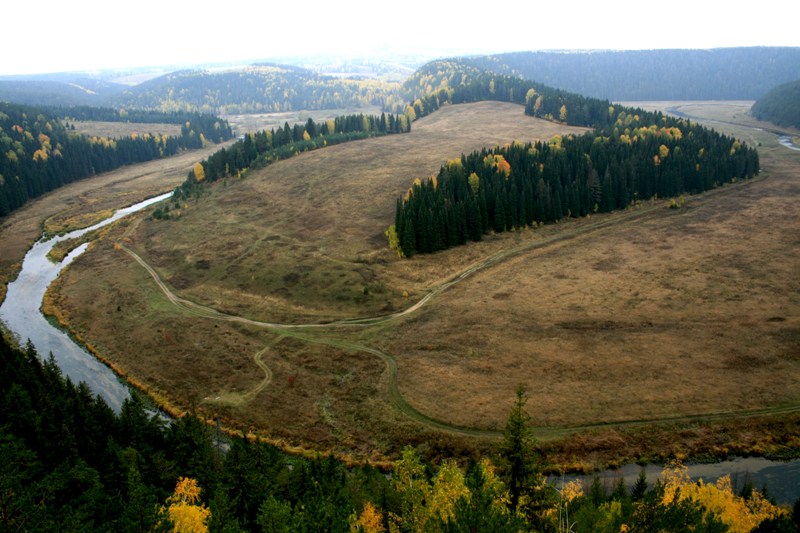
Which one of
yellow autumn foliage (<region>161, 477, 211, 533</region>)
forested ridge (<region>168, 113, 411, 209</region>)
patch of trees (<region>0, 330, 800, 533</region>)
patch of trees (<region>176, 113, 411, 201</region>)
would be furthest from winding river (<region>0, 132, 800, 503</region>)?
yellow autumn foliage (<region>161, 477, 211, 533</region>)

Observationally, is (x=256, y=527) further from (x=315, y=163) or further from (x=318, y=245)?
(x=315, y=163)

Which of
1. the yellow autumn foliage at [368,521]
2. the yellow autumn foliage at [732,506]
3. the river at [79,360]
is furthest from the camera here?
the river at [79,360]

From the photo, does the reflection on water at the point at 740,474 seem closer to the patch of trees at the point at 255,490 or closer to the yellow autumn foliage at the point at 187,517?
the patch of trees at the point at 255,490

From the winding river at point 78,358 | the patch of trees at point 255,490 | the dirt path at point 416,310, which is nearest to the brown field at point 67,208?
the winding river at point 78,358

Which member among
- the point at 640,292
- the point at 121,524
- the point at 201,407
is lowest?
the point at 201,407

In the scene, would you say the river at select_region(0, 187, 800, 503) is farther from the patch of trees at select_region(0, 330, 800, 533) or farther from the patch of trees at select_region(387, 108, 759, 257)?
the patch of trees at select_region(387, 108, 759, 257)

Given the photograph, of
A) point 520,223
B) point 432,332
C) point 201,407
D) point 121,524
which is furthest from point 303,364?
point 520,223
